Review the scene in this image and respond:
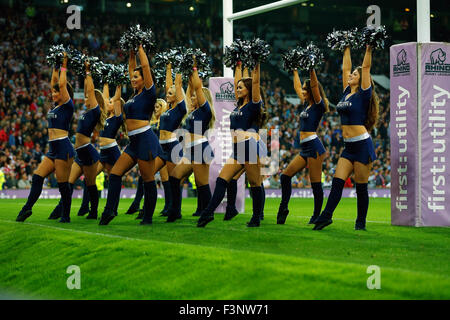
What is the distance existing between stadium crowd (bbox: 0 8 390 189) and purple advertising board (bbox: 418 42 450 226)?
16.0 meters

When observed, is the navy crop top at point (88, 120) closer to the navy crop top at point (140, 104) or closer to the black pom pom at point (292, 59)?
the navy crop top at point (140, 104)

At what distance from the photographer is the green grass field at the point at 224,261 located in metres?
5.33

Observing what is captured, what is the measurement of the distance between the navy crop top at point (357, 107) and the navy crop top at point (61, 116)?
434 cm

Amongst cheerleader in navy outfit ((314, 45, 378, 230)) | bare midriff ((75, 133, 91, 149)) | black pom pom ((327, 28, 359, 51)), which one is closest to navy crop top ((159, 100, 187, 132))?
bare midriff ((75, 133, 91, 149))

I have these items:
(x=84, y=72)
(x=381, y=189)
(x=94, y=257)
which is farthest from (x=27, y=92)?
(x=94, y=257)

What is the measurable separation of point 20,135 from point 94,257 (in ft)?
64.4

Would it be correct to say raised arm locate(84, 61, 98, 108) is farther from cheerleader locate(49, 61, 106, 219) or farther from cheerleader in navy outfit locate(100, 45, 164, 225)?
cheerleader in navy outfit locate(100, 45, 164, 225)

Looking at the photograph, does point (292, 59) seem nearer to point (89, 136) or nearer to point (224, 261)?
point (89, 136)

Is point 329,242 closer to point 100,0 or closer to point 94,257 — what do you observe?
point 94,257

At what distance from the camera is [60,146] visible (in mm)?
10961

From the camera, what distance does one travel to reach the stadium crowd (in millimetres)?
25891

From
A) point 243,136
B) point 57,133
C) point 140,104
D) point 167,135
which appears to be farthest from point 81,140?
point 243,136

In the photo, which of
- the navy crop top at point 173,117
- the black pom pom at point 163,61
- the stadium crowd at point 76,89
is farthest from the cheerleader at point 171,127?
the stadium crowd at point 76,89

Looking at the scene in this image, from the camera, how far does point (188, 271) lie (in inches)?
250
